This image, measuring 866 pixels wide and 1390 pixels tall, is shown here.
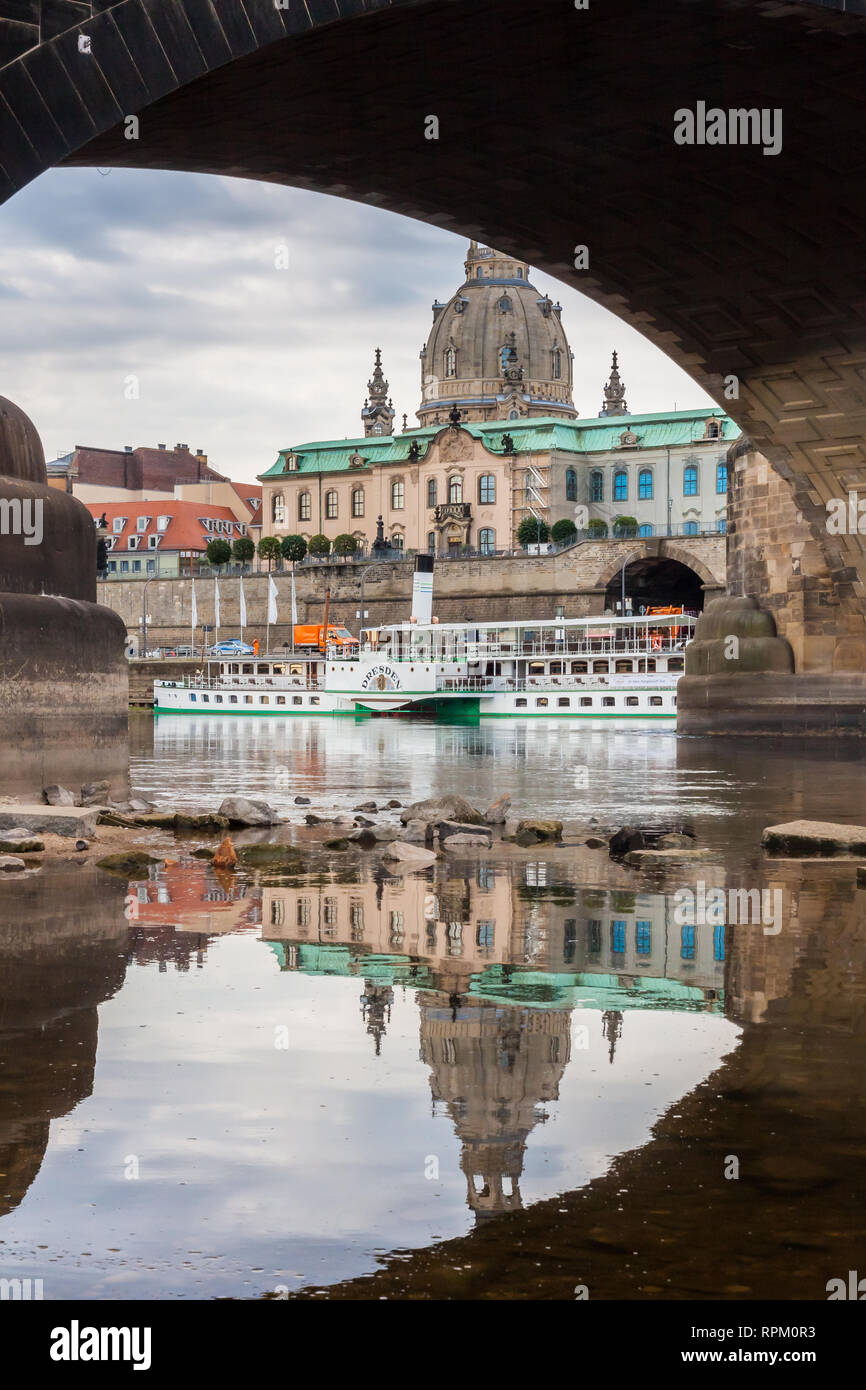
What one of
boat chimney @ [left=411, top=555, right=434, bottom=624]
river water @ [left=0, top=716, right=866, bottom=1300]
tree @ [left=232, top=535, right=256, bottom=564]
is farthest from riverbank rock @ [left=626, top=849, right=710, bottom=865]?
tree @ [left=232, top=535, right=256, bottom=564]

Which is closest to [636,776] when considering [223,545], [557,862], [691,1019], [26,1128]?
[557,862]

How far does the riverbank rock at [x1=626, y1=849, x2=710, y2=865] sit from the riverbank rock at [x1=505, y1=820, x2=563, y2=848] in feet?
4.32

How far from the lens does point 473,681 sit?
235 feet

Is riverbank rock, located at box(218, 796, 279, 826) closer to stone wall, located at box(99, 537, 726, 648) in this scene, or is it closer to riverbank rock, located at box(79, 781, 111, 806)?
riverbank rock, located at box(79, 781, 111, 806)

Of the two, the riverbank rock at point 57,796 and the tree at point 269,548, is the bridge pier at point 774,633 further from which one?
the tree at point 269,548

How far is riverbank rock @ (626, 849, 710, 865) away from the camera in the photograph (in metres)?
12.0

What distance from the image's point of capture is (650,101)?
8672 millimetres

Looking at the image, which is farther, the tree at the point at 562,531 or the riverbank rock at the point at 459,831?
the tree at the point at 562,531

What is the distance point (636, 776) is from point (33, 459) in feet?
44.7

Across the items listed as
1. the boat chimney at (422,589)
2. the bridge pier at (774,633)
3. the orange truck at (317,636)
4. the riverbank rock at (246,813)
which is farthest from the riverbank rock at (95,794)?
the orange truck at (317,636)

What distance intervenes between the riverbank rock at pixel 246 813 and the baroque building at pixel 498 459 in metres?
79.1

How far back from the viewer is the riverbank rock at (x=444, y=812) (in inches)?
585

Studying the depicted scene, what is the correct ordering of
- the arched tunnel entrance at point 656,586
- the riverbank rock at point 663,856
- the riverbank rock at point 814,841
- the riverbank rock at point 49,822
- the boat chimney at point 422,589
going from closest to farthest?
the riverbank rock at point 49,822 < the riverbank rock at point 663,856 < the riverbank rock at point 814,841 < the boat chimney at point 422,589 < the arched tunnel entrance at point 656,586

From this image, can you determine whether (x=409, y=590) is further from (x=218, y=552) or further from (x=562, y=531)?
(x=218, y=552)
